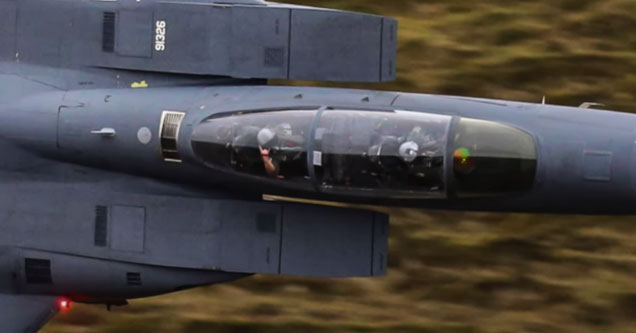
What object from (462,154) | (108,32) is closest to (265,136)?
(462,154)

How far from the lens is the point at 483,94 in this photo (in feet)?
61.6

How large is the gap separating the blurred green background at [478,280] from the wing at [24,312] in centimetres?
246

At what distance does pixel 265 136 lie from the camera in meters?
13.3

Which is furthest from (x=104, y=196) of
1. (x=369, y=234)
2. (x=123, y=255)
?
(x=369, y=234)

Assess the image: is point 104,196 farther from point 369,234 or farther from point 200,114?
point 369,234

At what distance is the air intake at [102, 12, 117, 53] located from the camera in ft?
46.8

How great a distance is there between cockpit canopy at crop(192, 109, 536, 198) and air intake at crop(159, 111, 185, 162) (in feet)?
0.90

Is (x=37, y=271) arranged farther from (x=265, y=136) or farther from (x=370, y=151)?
(x=370, y=151)

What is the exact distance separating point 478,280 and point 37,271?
6346 mm

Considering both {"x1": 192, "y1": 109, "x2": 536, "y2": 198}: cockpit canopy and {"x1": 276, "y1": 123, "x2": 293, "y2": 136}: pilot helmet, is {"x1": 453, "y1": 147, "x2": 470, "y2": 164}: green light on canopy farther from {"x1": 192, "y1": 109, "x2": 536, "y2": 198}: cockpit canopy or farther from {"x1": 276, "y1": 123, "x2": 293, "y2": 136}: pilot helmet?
{"x1": 276, "y1": 123, "x2": 293, "y2": 136}: pilot helmet

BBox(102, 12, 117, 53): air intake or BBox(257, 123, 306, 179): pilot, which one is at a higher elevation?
BBox(102, 12, 117, 53): air intake

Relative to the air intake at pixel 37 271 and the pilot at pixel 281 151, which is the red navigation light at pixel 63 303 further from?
the pilot at pixel 281 151

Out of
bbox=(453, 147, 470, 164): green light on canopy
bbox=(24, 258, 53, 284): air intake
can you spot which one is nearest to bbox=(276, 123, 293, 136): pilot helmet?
bbox=(453, 147, 470, 164): green light on canopy

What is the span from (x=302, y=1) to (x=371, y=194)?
8175mm
